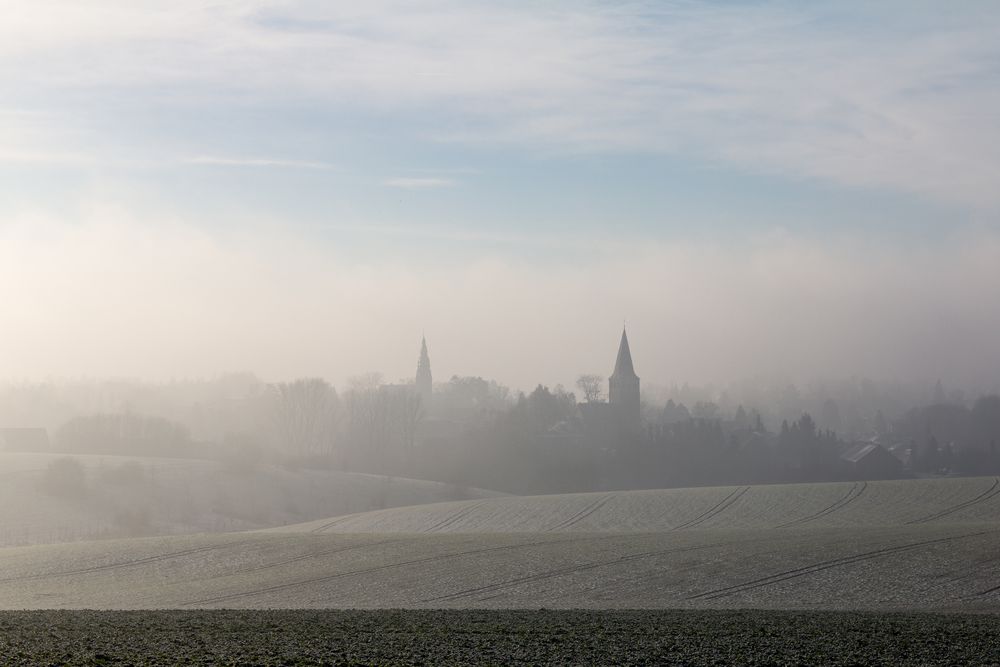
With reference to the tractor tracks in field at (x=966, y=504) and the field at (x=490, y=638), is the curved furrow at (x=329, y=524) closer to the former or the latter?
the tractor tracks in field at (x=966, y=504)

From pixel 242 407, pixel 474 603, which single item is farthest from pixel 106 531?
pixel 242 407

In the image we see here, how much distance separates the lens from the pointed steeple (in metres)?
162

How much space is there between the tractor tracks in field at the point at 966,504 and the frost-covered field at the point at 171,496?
40.8 meters

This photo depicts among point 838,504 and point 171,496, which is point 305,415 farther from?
point 838,504

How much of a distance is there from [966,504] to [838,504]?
20.8 ft

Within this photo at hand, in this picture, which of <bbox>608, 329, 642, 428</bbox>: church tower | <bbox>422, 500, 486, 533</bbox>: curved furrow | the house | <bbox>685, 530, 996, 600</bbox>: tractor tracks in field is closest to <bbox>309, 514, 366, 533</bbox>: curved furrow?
<bbox>422, 500, 486, 533</bbox>: curved furrow

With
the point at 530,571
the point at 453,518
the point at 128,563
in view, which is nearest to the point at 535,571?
the point at 530,571

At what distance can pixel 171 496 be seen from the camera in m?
72.8

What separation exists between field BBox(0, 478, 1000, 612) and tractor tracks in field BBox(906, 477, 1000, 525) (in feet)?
27.4

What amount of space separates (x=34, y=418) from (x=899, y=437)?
410ft

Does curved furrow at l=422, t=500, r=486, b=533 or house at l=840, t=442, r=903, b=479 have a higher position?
curved furrow at l=422, t=500, r=486, b=533

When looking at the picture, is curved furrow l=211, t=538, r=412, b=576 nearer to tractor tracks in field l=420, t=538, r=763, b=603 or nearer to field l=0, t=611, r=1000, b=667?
tractor tracks in field l=420, t=538, r=763, b=603

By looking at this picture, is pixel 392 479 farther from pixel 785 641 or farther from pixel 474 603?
pixel 785 641

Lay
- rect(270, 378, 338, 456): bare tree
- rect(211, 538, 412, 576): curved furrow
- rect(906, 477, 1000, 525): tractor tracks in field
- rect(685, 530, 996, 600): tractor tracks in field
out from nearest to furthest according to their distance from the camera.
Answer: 1. rect(685, 530, 996, 600): tractor tracks in field
2. rect(211, 538, 412, 576): curved furrow
3. rect(906, 477, 1000, 525): tractor tracks in field
4. rect(270, 378, 338, 456): bare tree
